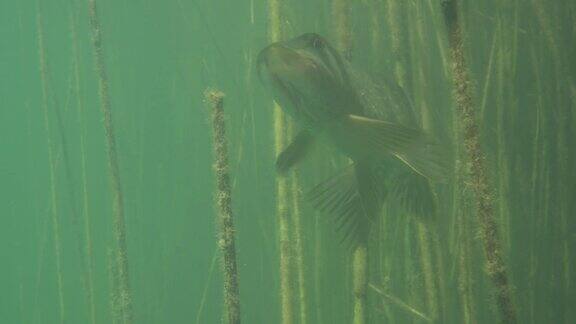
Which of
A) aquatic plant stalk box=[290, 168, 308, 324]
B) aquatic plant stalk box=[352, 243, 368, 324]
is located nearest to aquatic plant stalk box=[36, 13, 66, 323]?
aquatic plant stalk box=[290, 168, 308, 324]

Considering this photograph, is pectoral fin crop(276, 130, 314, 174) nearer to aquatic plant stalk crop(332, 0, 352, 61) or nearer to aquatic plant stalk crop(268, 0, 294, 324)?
aquatic plant stalk crop(268, 0, 294, 324)

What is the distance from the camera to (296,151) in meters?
2.33

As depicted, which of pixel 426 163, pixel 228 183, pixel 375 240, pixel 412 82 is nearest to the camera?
pixel 228 183

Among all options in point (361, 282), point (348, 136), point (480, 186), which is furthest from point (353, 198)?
point (480, 186)

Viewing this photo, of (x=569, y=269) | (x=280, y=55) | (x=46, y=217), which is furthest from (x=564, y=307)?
(x=46, y=217)

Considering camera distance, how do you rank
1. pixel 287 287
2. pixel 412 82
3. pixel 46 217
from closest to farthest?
pixel 287 287, pixel 412 82, pixel 46 217

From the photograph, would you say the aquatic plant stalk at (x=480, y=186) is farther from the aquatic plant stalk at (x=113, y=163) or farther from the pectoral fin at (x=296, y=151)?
the aquatic plant stalk at (x=113, y=163)

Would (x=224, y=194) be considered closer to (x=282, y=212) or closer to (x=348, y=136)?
(x=348, y=136)

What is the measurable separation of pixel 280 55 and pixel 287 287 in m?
1.29

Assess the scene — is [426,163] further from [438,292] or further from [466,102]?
[438,292]

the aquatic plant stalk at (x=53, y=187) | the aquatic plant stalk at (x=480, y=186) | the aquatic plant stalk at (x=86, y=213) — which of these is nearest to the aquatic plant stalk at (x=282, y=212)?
the aquatic plant stalk at (x=480, y=186)

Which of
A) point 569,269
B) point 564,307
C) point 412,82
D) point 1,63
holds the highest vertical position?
point 1,63

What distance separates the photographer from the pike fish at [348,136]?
1.76 m

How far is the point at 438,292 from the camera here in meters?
2.87
